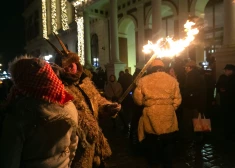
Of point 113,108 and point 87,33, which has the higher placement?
point 87,33

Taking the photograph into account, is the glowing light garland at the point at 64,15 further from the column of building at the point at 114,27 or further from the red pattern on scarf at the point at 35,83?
the red pattern on scarf at the point at 35,83

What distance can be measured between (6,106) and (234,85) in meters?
5.59

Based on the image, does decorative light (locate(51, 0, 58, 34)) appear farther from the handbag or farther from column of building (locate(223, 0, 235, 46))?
the handbag

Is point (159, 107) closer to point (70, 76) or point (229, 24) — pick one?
point (70, 76)

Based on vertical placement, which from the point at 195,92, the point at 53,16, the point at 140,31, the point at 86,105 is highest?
the point at 53,16

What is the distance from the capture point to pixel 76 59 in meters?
2.56

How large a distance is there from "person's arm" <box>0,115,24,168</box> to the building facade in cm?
250

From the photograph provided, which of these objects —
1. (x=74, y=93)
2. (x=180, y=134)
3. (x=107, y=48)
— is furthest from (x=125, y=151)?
(x=107, y=48)

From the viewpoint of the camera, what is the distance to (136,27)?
58.5 feet

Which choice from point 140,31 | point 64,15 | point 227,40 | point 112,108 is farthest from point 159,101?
point 64,15

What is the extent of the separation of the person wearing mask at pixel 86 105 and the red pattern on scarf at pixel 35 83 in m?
0.64

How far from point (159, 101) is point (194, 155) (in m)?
2.02

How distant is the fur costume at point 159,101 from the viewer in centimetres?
368

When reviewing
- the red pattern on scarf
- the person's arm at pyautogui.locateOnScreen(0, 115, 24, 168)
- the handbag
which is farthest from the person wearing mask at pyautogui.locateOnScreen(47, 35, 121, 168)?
the handbag
